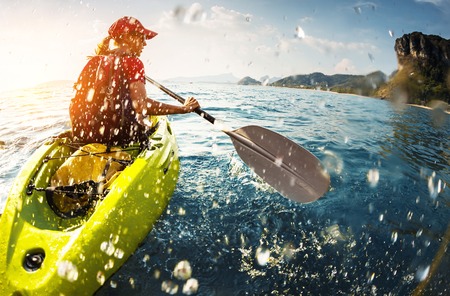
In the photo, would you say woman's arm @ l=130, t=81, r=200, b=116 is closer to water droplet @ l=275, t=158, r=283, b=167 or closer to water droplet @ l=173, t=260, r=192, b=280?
water droplet @ l=275, t=158, r=283, b=167

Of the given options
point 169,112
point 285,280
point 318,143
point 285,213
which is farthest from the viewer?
point 318,143

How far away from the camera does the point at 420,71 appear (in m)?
Answer: 77.4

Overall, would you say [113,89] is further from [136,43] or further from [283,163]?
[283,163]

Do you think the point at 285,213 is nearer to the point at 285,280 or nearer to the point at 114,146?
the point at 285,280

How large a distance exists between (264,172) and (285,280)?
6.18 feet

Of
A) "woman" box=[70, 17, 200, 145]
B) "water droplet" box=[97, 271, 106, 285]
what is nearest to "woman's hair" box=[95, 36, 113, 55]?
"woman" box=[70, 17, 200, 145]

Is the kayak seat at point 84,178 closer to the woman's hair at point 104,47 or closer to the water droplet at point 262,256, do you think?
the woman's hair at point 104,47

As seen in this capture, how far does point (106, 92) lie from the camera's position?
310 centimetres

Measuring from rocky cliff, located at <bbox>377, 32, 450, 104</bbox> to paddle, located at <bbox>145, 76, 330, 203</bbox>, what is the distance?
55831 millimetres

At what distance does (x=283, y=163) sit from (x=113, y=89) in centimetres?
278

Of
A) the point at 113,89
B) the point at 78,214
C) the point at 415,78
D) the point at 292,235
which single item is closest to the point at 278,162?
the point at 292,235

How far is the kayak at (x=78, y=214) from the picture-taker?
2254mm

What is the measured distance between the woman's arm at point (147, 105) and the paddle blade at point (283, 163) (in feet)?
3.19

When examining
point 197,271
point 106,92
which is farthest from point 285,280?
point 106,92
